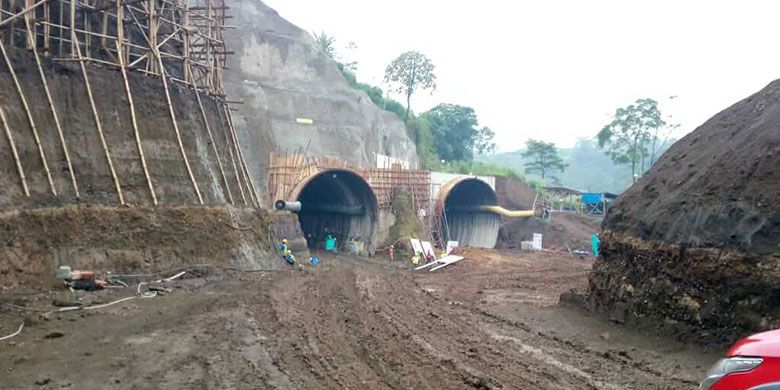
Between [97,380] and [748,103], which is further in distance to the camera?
[748,103]

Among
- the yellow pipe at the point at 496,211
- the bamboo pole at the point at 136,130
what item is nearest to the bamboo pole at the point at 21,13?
the bamboo pole at the point at 136,130

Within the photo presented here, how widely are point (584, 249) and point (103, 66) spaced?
27464 millimetres

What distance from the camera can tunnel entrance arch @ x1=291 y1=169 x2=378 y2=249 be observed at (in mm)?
30219

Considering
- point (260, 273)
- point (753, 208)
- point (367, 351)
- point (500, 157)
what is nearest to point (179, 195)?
point (260, 273)

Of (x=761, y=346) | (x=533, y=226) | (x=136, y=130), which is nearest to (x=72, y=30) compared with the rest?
(x=136, y=130)

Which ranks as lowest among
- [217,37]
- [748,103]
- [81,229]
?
[81,229]

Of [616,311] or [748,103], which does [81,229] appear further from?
[748,103]

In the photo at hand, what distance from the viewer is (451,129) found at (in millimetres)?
57500

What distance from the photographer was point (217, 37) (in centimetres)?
2330

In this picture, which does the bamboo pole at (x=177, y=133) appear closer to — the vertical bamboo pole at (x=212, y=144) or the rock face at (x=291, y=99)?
the vertical bamboo pole at (x=212, y=144)

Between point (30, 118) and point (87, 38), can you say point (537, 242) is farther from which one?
point (30, 118)

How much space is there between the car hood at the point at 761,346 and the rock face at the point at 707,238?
3916 mm

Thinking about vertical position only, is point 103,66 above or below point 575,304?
above

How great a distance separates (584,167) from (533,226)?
86417mm
